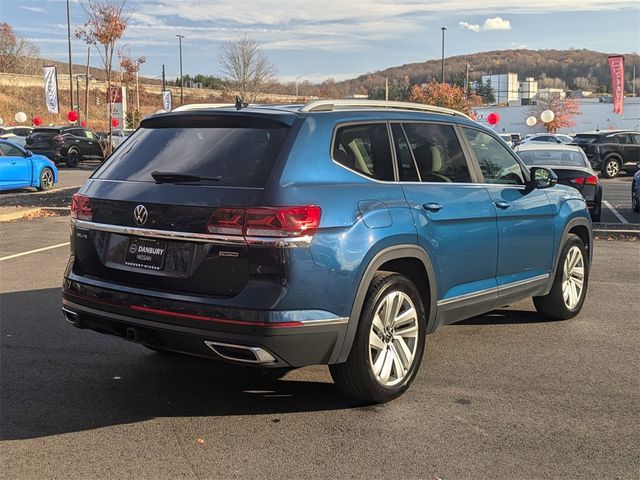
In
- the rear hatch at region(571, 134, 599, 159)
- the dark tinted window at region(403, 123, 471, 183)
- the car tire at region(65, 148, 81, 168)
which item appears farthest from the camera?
the car tire at region(65, 148, 81, 168)

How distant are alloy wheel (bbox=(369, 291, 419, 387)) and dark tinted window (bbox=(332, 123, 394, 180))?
2.61ft

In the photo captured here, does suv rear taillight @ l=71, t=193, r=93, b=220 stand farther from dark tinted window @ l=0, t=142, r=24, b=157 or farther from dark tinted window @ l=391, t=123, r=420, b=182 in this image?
dark tinted window @ l=0, t=142, r=24, b=157

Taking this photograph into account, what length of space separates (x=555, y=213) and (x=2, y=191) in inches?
638

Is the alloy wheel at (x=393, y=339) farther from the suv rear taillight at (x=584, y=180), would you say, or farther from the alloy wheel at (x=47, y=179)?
the alloy wheel at (x=47, y=179)

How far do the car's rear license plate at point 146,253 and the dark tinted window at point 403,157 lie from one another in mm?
1625

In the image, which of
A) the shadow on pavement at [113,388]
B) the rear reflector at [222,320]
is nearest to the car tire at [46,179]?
the shadow on pavement at [113,388]

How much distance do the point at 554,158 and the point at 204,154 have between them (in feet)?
33.9

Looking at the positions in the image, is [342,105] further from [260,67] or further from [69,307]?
[260,67]

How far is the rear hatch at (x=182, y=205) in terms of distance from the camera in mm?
3701

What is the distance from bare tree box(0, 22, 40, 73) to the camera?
92500 mm

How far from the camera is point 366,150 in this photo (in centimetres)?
438

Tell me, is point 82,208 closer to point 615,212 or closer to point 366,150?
point 366,150

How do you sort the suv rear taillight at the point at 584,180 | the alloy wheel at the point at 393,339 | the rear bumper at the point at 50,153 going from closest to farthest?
the alloy wheel at the point at 393,339
the suv rear taillight at the point at 584,180
the rear bumper at the point at 50,153

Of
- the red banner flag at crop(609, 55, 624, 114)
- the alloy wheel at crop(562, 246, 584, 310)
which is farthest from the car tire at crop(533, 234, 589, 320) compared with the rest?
the red banner flag at crop(609, 55, 624, 114)
